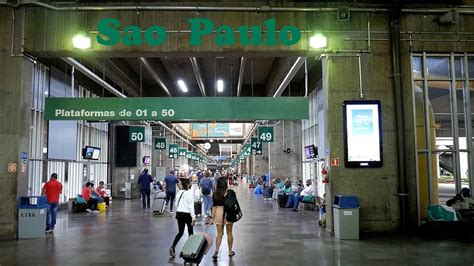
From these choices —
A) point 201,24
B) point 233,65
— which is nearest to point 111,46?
point 201,24

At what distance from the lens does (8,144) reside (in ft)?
32.6

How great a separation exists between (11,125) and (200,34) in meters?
5.30

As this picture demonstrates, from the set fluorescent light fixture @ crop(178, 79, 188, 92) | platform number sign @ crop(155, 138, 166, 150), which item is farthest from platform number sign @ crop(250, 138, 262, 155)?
platform number sign @ crop(155, 138, 166, 150)

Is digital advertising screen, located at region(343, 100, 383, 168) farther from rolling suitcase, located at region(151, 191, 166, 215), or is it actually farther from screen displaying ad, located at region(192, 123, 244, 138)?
screen displaying ad, located at region(192, 123, 244, 138)

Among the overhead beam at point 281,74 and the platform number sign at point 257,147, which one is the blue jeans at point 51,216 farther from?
the platform number sign at point 257,147

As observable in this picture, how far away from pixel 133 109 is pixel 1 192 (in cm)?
380

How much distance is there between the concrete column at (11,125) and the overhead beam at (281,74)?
304 inches

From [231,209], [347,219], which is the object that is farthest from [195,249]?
[347,219]

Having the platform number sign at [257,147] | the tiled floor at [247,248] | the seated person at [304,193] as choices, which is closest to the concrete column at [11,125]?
the tiled floor at [247,248]

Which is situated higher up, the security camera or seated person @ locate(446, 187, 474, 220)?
the security camera

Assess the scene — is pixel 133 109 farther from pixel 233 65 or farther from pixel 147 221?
pixel 233 65

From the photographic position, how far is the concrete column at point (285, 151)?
24.1 meters

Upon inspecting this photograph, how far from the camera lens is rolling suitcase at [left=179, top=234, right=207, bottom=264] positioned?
223 inches

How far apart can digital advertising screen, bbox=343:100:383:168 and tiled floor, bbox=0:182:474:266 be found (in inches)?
76.2
